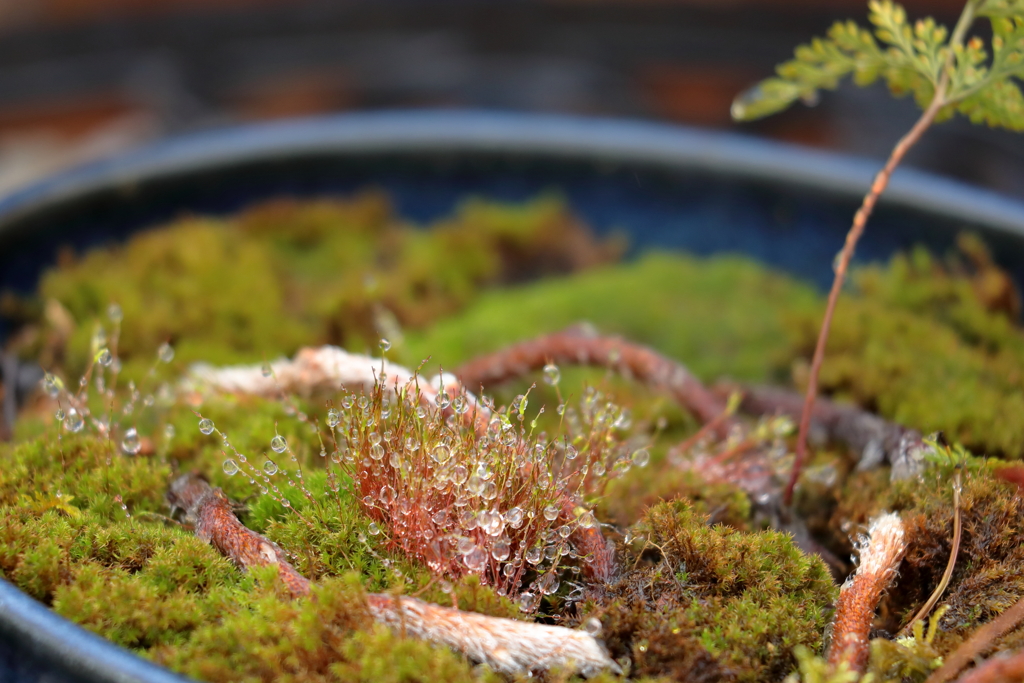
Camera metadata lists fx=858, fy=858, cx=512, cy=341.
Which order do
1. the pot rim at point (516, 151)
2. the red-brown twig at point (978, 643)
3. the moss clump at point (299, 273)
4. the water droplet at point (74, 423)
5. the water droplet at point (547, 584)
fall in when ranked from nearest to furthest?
1. the red-brown twig at point (978, 643)
2. the water droplet at point (547, 584)
3. the water droplet at point (74, 423)
4. the moss clump at point (299, 273)
5. the pot rim at point (516, 151)

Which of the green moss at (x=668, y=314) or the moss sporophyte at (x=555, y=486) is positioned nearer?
the moss sporophyte at (x=555, y=486)

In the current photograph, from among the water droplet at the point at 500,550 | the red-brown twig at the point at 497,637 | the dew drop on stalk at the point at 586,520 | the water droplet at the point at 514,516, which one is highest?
the dew drop on stalk at the point at 586,520

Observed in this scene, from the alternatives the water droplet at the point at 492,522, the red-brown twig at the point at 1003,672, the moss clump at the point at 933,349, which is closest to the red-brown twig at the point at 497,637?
the water droplet at the point at 492,522

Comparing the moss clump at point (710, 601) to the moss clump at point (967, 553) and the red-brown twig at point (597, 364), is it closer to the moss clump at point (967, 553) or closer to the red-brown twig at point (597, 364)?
the moss clump at point (967, 553)

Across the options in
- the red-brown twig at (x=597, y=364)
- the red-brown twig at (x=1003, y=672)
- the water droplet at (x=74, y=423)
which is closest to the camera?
the red-brown twig at (x=1003, y=672)

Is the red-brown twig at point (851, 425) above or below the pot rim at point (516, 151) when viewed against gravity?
below

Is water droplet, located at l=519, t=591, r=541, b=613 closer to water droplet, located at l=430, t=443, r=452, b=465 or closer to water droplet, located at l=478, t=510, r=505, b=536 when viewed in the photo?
water droplet, located at l=478, t=510, r=505, b=536

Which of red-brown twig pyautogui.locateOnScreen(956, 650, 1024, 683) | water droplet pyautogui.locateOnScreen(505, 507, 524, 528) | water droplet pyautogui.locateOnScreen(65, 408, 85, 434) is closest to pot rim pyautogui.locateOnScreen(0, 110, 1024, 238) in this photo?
water droplet pyautogui.locateOnScreen(65, 408, 85, 434)
